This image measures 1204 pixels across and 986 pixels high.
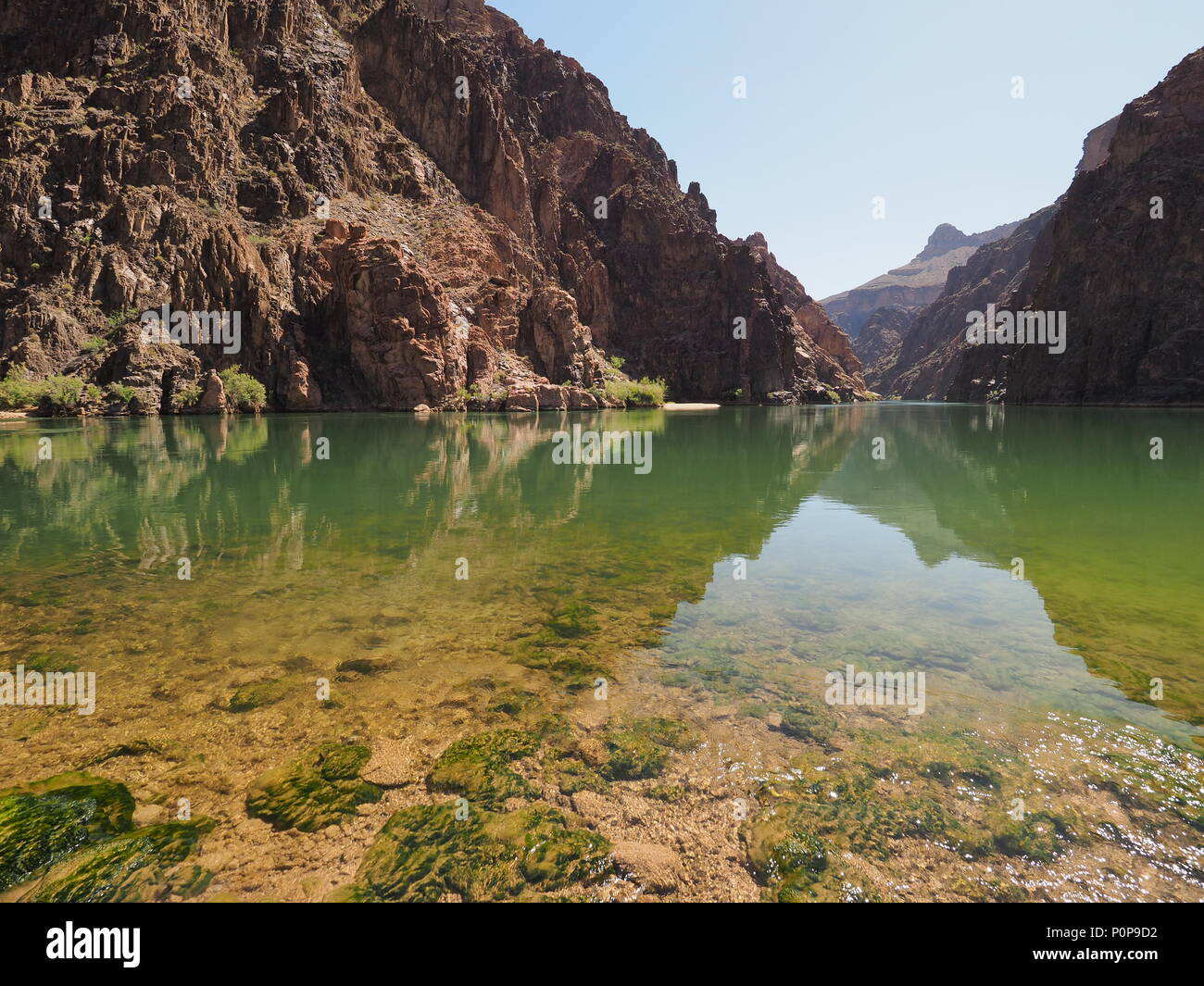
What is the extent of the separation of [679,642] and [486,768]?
3.06 meters

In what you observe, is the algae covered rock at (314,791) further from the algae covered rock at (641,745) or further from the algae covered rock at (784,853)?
the algae covered rock at (784,853)

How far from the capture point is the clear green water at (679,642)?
426 centimetres

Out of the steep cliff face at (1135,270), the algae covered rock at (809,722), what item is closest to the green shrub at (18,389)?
the algae covered rock at (809,722)

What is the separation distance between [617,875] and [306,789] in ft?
7.85

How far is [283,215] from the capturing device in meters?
73.1

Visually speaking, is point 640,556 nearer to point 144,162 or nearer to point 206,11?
point 144,162

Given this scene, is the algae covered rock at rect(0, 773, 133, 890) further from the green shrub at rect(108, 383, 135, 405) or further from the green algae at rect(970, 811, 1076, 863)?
the green shrub at rect(108, 383, 135, 405)

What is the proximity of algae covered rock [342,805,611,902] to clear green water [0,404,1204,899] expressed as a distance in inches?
8.7

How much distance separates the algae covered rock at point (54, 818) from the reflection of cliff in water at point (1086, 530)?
848cm

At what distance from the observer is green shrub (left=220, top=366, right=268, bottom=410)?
5931 centimetres

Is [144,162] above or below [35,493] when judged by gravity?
above

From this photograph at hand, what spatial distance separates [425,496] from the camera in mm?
17172

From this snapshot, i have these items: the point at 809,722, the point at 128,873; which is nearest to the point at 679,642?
the point at 809,722
